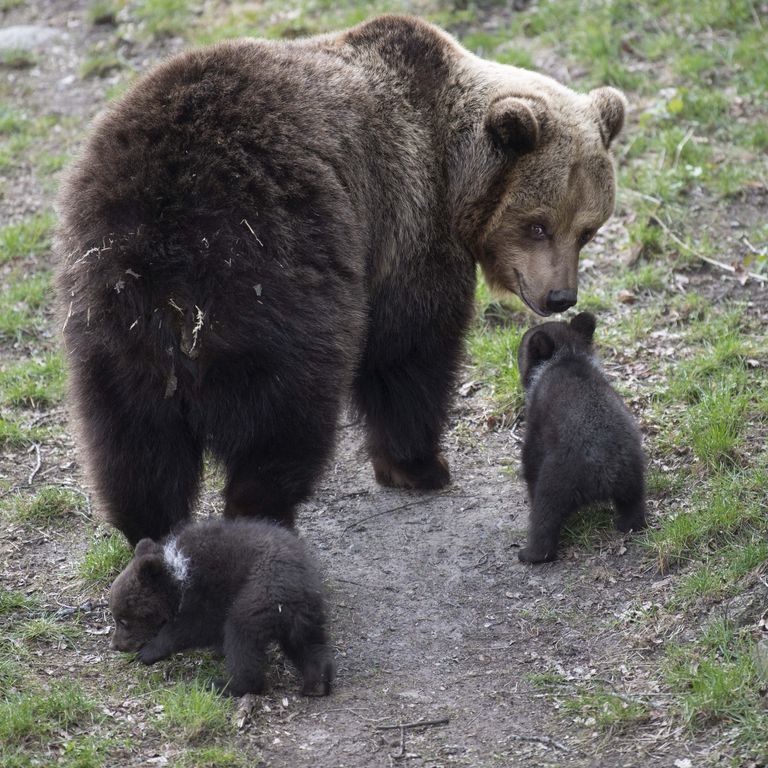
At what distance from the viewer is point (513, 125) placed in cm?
645

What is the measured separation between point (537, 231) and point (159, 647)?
10.7 ft

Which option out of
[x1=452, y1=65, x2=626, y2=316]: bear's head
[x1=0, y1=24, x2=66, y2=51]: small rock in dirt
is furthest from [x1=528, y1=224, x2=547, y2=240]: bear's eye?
[x1=0, y1=24, x2=66, y2=51]: small rock in dirt

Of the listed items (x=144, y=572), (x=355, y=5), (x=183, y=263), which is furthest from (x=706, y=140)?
(x=144, y=572)

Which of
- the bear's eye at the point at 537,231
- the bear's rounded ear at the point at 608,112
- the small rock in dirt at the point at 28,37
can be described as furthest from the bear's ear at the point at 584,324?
the small rock in dirt at the point at 28,37

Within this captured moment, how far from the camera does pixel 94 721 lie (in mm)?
5016

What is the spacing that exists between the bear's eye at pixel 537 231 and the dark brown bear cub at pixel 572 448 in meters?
0.62

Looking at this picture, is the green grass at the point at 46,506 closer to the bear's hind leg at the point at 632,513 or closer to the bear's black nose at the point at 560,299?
the bear's black nose at the point at 560,299

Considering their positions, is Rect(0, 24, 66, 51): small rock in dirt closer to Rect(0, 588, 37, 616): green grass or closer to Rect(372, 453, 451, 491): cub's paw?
Rect(372, 453, 451, 491): cub's paw

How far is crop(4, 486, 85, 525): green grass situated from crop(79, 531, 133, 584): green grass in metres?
0.69

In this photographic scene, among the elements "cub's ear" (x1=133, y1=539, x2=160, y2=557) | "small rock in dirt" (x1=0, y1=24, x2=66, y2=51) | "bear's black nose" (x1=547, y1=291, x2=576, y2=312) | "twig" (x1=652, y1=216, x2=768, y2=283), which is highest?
"bear's black nose" (x1=547, y1=291, x2=576, y2=312)

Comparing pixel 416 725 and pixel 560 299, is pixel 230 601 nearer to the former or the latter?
pixel 416 725

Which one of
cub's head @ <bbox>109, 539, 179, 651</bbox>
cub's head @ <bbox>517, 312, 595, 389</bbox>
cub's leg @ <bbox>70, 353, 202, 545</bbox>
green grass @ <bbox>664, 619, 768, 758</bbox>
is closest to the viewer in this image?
green grass @ <bbox>664, 619, 768, 758</bbox>

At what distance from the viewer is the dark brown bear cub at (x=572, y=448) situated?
600 cm

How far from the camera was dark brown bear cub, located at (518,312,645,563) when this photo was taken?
6.00 meters
